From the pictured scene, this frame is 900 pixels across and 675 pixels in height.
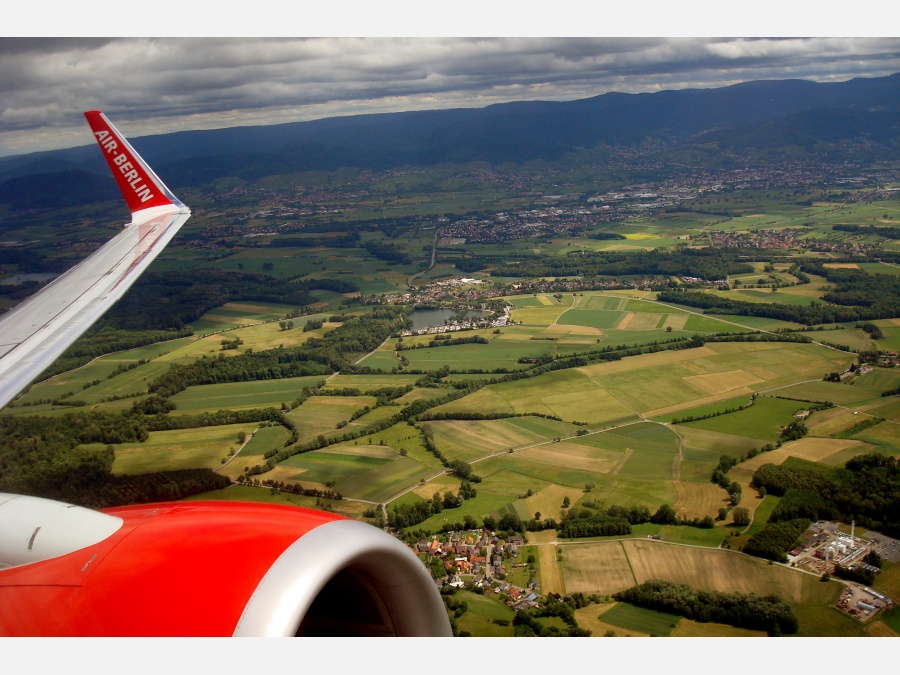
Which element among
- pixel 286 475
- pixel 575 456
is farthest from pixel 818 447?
pixel 286 475

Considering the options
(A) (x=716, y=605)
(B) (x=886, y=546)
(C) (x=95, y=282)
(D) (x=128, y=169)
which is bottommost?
(B) (x=886, y=546)

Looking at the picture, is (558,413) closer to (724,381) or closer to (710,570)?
(724,381)

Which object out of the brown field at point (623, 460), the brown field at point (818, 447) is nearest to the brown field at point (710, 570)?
the brown field at point (623, 460)

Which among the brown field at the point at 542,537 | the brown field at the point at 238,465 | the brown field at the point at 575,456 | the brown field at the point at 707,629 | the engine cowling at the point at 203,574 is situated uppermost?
the engine cowling at the point at 203,574

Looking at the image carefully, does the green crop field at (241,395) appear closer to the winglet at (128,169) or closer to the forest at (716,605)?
the winglet at (128,169)

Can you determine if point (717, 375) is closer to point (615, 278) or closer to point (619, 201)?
point (615, 278)

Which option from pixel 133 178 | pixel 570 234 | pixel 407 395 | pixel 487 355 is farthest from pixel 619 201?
pixel 133 178
